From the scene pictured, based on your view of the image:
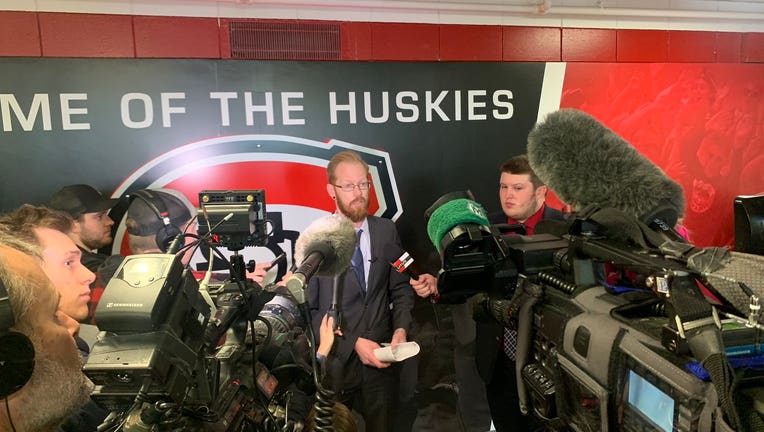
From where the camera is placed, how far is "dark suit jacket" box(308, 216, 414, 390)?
2.53m

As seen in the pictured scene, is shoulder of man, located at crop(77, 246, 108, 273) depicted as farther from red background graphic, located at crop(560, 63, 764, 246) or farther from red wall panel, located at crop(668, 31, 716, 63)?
red wall panel, located at crop(668, 31, 716, 63)

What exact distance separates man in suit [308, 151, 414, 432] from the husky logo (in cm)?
8

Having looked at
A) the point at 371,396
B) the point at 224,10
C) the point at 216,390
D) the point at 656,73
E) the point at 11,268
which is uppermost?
the point at 224,10

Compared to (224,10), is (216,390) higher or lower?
lower

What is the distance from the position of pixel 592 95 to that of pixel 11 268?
117 inches

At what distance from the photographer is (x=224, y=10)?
244 centimetres

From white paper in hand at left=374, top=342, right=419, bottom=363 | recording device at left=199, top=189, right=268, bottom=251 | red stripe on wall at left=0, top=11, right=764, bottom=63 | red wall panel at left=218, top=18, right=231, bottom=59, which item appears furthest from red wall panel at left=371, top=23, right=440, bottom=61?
recording device at left=199, top=189, right=268, bottom=251

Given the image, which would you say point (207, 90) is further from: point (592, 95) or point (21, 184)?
point (592, 95)

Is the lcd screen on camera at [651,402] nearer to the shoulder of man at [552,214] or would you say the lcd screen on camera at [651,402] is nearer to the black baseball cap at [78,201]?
the shoulder of man at [552,214]

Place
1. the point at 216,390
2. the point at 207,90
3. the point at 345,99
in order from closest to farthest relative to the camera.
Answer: the point at 216,390, the point at 207,90, the point at 345,99

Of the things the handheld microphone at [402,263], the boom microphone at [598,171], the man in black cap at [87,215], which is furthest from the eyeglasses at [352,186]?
the boom microphone at [598,171]

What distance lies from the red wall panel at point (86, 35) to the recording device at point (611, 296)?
1847 mm

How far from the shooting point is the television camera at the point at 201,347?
2.84 feet

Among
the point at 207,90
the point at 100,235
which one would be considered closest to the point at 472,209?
the point at 207,90
